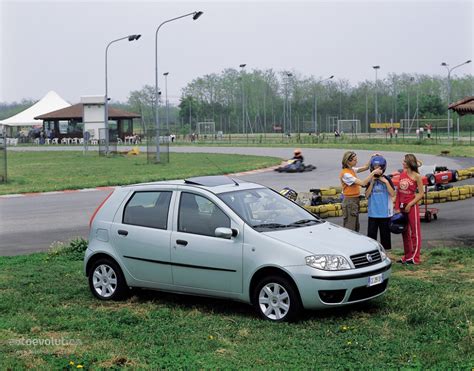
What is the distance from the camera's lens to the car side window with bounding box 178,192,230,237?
7922mm

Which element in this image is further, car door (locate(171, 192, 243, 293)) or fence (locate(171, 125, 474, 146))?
fence (locate(171, 125, 474, 146))

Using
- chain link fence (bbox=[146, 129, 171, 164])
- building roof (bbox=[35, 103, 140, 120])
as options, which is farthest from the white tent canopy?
chain link fence (bbox=[146, 129, 171, 164])

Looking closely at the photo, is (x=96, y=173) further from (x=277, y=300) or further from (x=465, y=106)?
(x=277, y=300)

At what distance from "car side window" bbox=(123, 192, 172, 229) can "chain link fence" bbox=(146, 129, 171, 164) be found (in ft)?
96.7

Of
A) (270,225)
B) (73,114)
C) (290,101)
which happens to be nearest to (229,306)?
(270,225)

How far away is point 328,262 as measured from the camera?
23.6 ft

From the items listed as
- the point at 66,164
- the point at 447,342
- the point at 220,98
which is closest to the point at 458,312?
the point at 447,342

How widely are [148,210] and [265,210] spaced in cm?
146

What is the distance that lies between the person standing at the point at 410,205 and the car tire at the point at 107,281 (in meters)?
4.21

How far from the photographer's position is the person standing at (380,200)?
10.1 m

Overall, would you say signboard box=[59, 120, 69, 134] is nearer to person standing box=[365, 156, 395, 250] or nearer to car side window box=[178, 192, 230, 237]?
person standing box=[365, 156, 395, 250]

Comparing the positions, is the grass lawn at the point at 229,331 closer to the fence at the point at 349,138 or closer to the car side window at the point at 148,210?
the car side window at the point at 148,210

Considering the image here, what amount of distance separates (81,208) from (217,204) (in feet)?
40.0

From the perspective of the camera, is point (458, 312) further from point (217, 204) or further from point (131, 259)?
point (131, 259)
